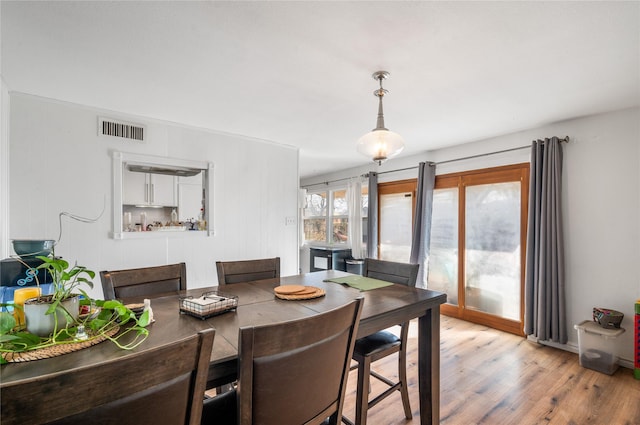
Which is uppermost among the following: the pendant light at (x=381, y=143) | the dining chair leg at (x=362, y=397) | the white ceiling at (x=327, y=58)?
the white ceiling at (x=327, y=58)

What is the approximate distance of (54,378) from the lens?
562 mm

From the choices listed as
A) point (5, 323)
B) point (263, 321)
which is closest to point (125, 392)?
point (5, 323)

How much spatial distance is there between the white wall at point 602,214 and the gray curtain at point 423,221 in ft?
4.45

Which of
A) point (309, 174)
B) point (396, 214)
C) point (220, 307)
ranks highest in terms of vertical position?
point (309, 174)

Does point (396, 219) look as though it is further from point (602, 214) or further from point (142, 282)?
point (142, 282)

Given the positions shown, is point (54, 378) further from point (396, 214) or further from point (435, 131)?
point (396, 214)

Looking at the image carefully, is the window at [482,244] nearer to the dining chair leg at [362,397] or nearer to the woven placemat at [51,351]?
the dining chair leg at [362,397]

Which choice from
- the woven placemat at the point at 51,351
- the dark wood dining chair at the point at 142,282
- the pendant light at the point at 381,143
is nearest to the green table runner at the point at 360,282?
the pendant light at the point at 381,143

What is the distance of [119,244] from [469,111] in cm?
350

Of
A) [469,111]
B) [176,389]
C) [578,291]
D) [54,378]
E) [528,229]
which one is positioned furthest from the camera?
[528,229]

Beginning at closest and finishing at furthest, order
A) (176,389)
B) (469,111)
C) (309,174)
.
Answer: (176,389), (469,111), (309,174)

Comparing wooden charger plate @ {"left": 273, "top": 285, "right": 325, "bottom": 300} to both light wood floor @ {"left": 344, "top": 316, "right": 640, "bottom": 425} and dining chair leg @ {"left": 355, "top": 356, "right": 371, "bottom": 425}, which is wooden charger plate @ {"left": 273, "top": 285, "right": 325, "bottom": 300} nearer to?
dining chair leg @ {"left": 355, "top": 356, "right": 371, "bottom": 425}

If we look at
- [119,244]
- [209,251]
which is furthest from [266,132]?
[119,244]

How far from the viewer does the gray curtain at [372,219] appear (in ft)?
16.6
